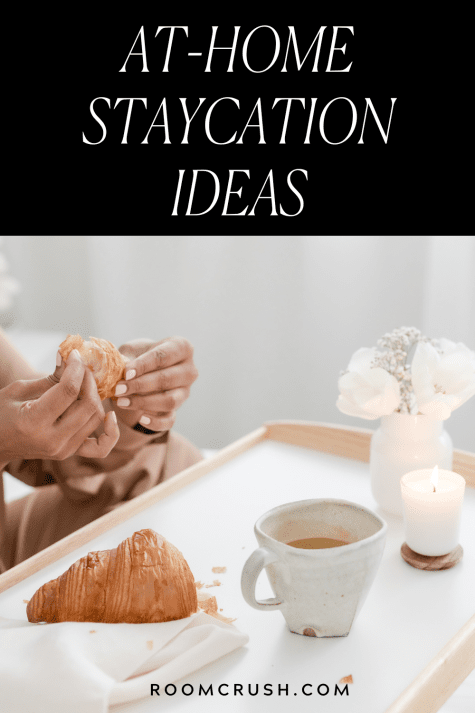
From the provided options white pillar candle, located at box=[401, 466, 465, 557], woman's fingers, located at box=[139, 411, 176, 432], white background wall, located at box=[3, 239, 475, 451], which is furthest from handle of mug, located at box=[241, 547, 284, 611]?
white background wall, located at box=[3, 239, 475, 451]

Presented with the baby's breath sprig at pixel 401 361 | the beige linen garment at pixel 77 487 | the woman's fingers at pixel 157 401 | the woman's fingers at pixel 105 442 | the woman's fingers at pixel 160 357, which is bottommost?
the beige linen garment at pixel 77 487

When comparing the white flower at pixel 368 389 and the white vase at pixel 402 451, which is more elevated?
the white flower at pixel 368 389

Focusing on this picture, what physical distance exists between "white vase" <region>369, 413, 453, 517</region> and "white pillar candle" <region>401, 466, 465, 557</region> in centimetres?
8

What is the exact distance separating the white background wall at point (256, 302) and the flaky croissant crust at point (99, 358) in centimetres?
100

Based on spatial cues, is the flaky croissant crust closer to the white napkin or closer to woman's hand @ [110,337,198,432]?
woman's hand @ [110,337,198,432]

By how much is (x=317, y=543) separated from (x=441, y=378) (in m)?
0.27

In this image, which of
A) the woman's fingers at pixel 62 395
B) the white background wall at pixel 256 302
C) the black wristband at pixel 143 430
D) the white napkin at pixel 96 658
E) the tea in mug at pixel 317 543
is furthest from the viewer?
the white background wall at pixel 256 302

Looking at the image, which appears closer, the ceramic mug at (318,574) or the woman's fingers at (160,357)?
the ceramic mug at (318,574)

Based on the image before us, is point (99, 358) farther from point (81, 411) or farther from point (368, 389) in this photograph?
point (368, 389)

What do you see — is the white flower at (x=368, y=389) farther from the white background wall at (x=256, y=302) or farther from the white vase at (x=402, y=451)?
the white background wall at (x=256, y=302)

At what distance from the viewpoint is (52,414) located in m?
0.81

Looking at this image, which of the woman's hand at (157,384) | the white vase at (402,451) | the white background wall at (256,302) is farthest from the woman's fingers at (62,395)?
the white background wall at (256,302)

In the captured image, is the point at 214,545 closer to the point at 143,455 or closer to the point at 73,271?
the point at 143,455

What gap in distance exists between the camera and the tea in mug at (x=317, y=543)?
649 millimetres
